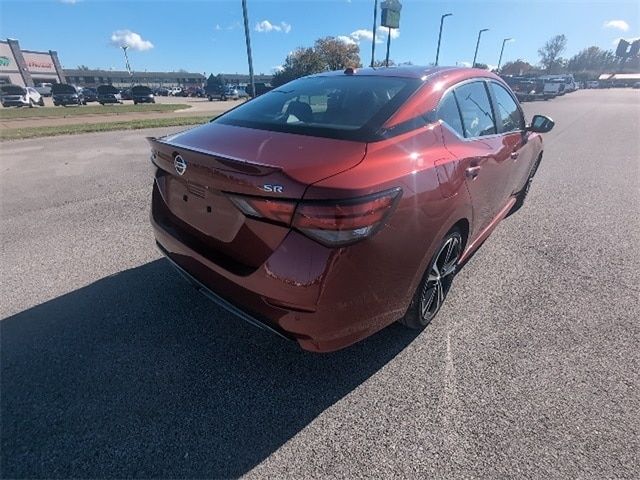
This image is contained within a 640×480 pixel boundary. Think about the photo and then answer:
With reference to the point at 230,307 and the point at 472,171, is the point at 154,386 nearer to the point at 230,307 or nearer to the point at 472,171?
the point at 230,307

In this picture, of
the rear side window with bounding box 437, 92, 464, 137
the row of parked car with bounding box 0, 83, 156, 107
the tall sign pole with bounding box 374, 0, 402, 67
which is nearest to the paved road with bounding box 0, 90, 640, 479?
the rear side window with bounding box 437, 92, 464, 137

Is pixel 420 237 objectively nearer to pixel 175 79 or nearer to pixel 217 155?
pixel 217 155

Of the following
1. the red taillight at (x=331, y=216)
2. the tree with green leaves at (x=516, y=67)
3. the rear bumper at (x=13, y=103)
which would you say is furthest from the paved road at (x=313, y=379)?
the tree with green leaves at (x=516, y=67)

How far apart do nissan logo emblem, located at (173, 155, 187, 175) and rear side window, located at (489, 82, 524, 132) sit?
277 cm

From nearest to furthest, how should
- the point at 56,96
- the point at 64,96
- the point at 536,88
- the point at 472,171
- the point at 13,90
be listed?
1. the point at 472,171
2. the point at 13,90
3. the point at 536,88
4. the point at 56,96
5. the point at 64,96

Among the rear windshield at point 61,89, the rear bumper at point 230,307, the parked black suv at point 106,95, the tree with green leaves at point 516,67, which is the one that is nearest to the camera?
the rear bumper at point 230,307

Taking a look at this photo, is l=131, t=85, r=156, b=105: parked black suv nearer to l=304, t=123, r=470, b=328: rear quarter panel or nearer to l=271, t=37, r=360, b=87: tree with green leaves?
l=271, t=37, r=360, b=87: tree with green leaves

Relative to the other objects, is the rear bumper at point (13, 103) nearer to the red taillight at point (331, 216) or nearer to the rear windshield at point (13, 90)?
the rear windshield at point (13, 90)

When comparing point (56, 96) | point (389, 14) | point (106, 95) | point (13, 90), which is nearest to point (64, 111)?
point (13, 90)

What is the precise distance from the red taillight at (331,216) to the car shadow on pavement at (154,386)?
1041 mm

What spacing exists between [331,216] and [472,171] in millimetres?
1378

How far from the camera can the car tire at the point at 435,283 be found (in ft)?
7.64

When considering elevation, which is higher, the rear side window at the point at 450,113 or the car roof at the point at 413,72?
the car roof at the point at 413,72

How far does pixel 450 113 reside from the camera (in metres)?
2.52
